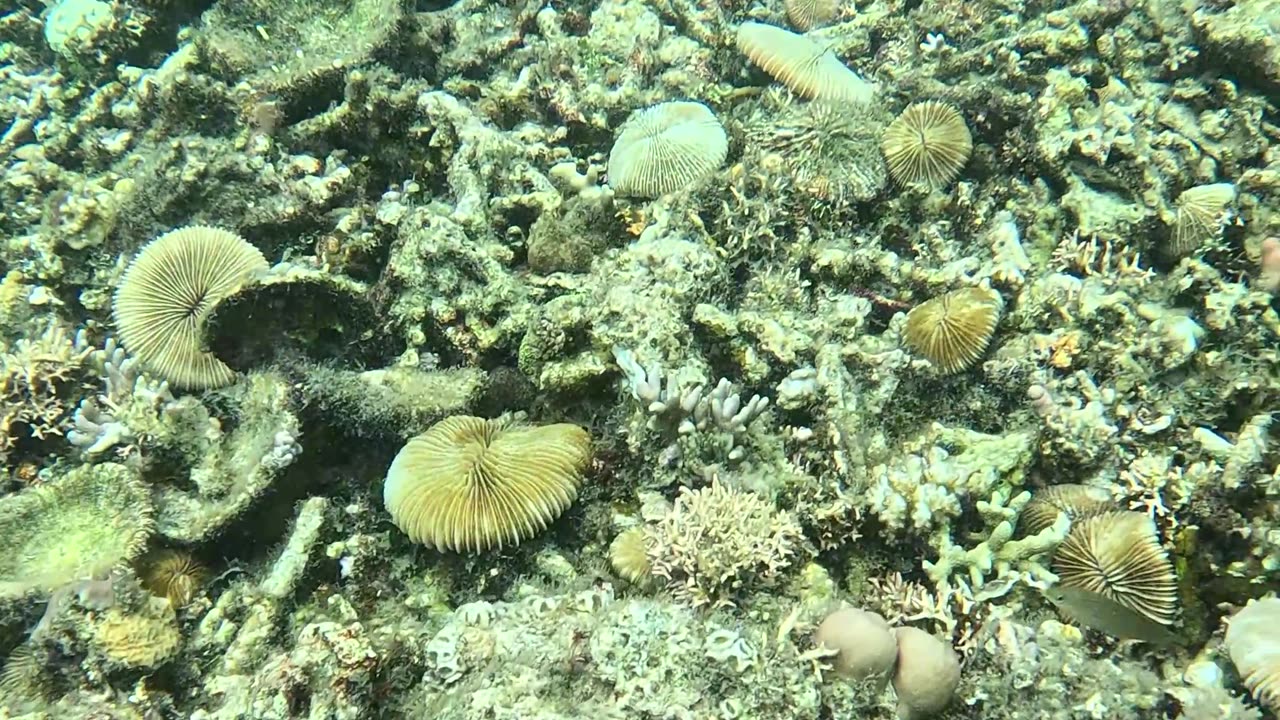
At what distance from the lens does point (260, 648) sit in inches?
125

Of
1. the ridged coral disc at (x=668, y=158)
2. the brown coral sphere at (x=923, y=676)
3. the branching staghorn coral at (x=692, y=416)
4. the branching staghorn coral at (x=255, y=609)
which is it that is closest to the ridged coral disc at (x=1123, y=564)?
the brown coral sphere at (x=923, y=676)

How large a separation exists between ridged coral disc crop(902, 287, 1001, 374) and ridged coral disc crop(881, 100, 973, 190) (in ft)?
3.50

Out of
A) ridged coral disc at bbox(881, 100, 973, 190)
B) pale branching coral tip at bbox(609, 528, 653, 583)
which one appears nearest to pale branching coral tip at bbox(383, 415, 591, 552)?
pale branching coral tip at bbox(609, 528, 653, 583)

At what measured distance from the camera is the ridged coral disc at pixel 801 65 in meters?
5.01

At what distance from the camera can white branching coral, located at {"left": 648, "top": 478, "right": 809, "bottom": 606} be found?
3.06 meters

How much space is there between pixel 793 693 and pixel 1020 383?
6.90ft

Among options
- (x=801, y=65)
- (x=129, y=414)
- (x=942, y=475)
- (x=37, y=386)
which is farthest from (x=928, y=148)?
(x=37, y=386)

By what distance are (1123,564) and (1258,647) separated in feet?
1.64

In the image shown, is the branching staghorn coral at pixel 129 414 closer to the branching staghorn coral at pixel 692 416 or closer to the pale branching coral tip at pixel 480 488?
the pale branching coral tip at pixel 480 488

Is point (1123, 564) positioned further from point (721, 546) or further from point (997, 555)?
point (721, 546)

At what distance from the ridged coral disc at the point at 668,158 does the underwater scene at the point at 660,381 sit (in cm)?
3

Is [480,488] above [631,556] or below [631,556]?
above

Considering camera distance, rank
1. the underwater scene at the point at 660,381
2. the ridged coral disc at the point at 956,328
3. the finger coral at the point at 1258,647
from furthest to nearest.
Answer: the ridged coral disc at the point at 956,328
the underwater scene at the point at 660,381
the finger coral at the point at 1258,647

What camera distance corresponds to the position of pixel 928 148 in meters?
4.43
